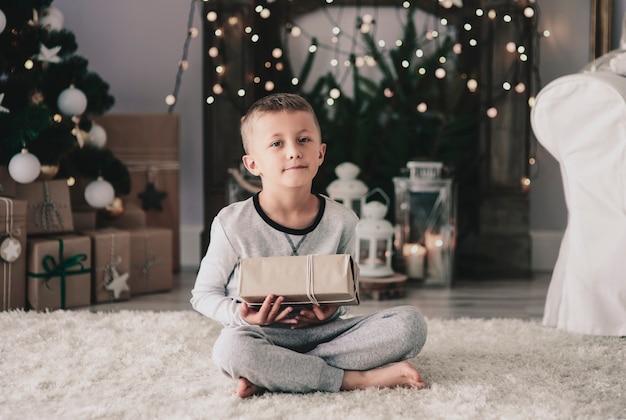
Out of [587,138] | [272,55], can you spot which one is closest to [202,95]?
[272,55]

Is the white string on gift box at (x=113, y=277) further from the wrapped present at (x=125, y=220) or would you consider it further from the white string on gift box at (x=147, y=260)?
the wrapped present at (x=125, y=220)

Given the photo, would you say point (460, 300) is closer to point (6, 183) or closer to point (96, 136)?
point (96, 136)

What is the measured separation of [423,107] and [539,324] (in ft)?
4.37

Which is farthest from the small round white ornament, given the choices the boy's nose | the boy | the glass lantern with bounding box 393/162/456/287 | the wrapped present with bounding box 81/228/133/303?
the glass lantern with bounding box 393/162/456/287

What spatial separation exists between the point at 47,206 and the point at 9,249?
23cm

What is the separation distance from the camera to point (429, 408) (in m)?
Answer: 1.39

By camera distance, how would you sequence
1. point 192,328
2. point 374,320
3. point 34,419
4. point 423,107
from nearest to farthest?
1. point 34,419
2. point 374,320
3. point 192,328
4. point 423,107

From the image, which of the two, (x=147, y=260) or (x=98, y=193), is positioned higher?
(x=98, y=193)

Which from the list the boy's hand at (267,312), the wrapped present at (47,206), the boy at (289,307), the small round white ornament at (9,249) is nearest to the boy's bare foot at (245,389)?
the boy at (289,307)

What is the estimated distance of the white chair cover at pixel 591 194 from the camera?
2037 millimetres

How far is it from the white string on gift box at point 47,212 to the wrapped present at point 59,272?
5cm

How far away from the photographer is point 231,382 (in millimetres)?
1590

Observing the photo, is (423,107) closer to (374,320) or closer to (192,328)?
(192,328)

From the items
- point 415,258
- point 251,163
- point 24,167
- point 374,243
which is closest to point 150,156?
point 24,167
